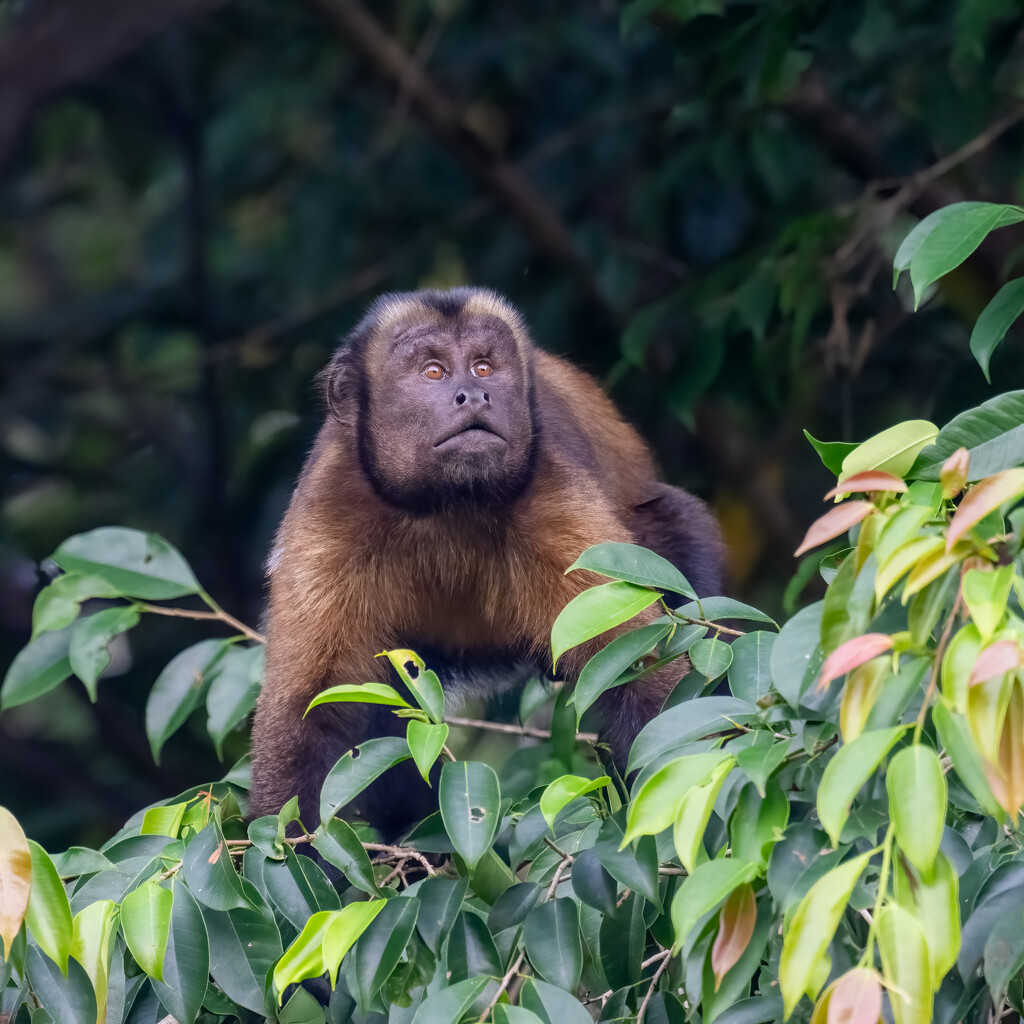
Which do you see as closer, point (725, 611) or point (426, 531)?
point (725, 611)

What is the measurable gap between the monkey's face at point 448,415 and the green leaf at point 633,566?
1.31 metres

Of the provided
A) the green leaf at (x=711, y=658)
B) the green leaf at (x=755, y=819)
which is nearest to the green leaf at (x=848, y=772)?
the green leaf at (x=755, y=819)

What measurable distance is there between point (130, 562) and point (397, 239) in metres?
3.06

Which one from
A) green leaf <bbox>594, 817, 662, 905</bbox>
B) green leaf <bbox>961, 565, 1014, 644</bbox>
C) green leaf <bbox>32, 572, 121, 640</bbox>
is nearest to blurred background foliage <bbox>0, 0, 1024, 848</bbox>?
green leaf <bbox>32, 572, 121, 640</bbox>

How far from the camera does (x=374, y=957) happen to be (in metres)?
1.77

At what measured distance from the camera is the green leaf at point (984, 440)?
161 centimetres

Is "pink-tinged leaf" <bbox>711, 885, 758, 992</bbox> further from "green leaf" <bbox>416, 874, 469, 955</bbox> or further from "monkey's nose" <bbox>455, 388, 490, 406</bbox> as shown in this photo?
"monkey's nose" <bbox>455, 388, 490, 406</bbox>

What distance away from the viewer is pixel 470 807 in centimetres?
180

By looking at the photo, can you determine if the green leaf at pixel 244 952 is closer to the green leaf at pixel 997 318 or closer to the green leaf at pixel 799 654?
the green leaf at pixel 799 654

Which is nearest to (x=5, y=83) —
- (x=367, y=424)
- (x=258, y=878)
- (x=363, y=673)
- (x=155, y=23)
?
(x=155, y=23)

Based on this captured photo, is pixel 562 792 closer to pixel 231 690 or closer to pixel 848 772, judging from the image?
pixel 848 772

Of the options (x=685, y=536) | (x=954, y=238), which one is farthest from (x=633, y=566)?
(x=685, y=536)

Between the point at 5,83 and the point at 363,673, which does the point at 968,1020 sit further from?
the point at 5,83

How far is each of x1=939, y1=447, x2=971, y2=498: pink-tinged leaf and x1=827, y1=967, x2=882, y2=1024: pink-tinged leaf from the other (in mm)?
503
